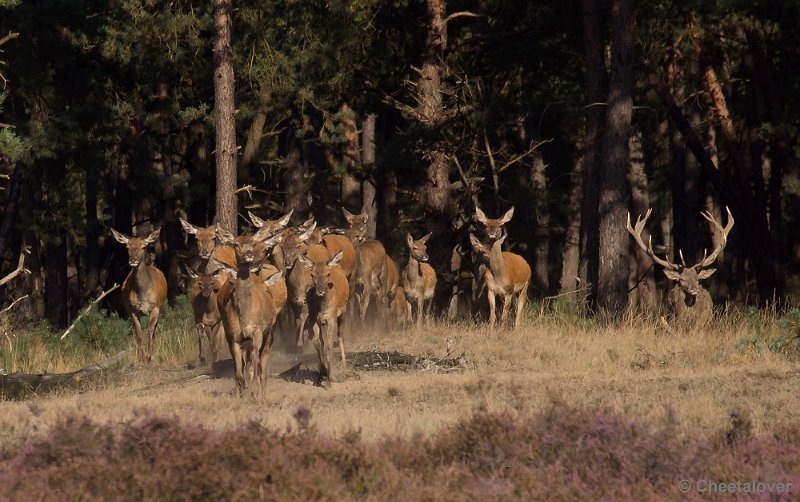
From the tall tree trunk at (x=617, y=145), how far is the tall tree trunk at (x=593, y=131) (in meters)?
0.74

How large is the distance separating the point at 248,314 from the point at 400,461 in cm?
506

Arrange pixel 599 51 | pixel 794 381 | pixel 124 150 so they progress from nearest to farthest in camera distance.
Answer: pixel 794 381, pixel 599 51, pixel 124 150

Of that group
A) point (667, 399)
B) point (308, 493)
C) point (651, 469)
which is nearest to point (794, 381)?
point (667, 399)

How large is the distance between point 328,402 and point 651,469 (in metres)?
5.30

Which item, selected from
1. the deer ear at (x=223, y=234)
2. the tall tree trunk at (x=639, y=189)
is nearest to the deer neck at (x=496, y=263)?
the deer ear at (x=223, y=234)

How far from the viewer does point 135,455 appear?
950cm

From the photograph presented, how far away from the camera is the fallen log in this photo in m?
15.5

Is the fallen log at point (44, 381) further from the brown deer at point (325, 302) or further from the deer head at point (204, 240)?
the brown deer at point (325, 302)

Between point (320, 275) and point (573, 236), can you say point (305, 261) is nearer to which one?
point (320, 275)

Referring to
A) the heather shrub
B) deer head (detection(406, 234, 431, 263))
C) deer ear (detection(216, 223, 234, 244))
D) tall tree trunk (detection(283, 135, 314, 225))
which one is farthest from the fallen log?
tall tree trunk (detection(283, 135, 314, 225))

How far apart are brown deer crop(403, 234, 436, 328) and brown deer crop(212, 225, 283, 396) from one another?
8407 mm

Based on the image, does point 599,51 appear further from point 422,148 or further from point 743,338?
point 743,338

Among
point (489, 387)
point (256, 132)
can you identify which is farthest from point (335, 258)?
point (256, 132)

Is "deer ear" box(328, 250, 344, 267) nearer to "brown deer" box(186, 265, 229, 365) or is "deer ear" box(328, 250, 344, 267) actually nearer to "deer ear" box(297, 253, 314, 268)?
"deer ear" box(297, 253, 314, 268)
